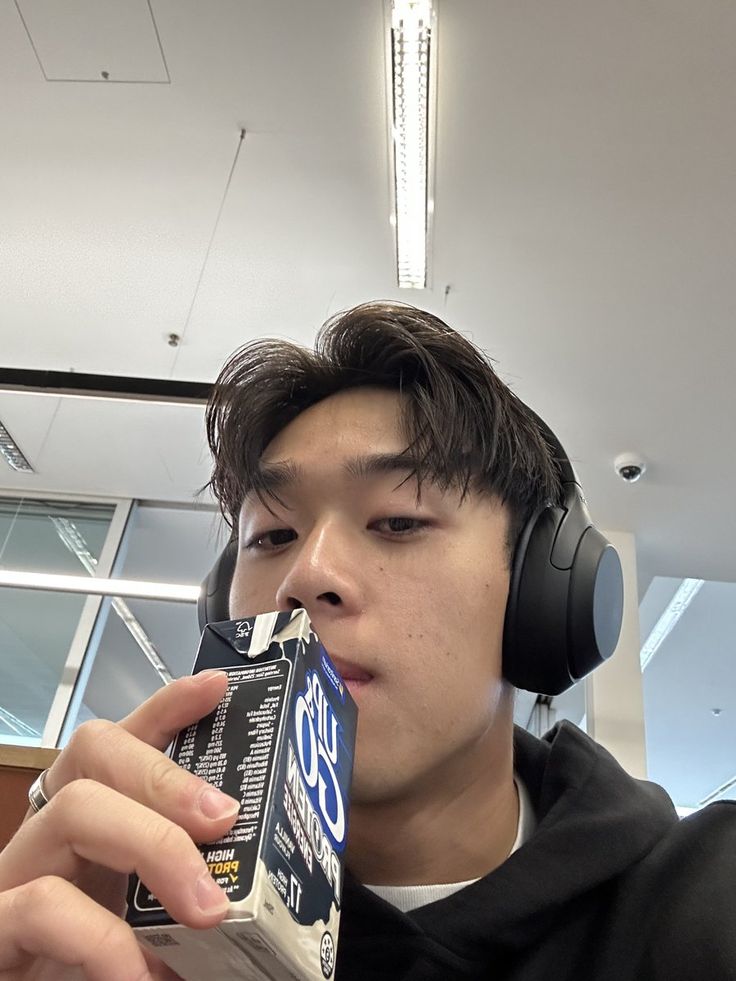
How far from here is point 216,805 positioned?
0.39 m

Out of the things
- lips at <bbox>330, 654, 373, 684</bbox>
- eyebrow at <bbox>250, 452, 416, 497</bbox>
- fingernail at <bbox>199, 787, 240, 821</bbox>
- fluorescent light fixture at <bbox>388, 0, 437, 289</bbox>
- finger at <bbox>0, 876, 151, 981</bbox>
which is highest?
fluorescent light fixture at <bbox>388, 0, 437, 289</bbox>

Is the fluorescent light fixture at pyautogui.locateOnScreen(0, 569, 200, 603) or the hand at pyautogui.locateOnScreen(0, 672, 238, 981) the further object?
the fluorescent light fixture at pyautogui.locateOnScreen(0, 569, 200, 603)

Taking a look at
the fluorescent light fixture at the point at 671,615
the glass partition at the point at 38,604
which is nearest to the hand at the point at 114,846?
the glass partition at the point at 38,604

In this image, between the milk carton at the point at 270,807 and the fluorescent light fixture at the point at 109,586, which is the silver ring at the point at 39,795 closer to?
the milk carton at the point at 270,807

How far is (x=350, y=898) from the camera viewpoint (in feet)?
2.56

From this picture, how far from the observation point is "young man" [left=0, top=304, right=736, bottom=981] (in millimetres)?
722

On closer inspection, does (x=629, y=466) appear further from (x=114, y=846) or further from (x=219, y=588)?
(x=114, y=846)

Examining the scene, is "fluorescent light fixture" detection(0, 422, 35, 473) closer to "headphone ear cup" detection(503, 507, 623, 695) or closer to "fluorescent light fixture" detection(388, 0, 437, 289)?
"fluorescent light fixture" detection(388, 0, 437, 289)

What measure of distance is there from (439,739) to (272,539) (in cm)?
32

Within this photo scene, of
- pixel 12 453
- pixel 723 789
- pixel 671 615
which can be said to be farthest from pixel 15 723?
pixel 723 789

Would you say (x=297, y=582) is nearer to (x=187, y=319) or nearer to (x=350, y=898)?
(x=350, y=898)

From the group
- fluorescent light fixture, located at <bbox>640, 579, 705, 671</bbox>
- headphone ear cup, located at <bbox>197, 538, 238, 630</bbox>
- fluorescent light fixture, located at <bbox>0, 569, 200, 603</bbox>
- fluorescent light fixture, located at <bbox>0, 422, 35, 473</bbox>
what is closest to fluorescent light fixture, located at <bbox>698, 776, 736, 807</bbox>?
fluorescent light fixture, located at <bbox>640, 579, 705, 671</bbox>

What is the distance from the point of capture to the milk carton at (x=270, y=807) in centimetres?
37

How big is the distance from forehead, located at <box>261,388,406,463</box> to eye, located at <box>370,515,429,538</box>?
10 cm
